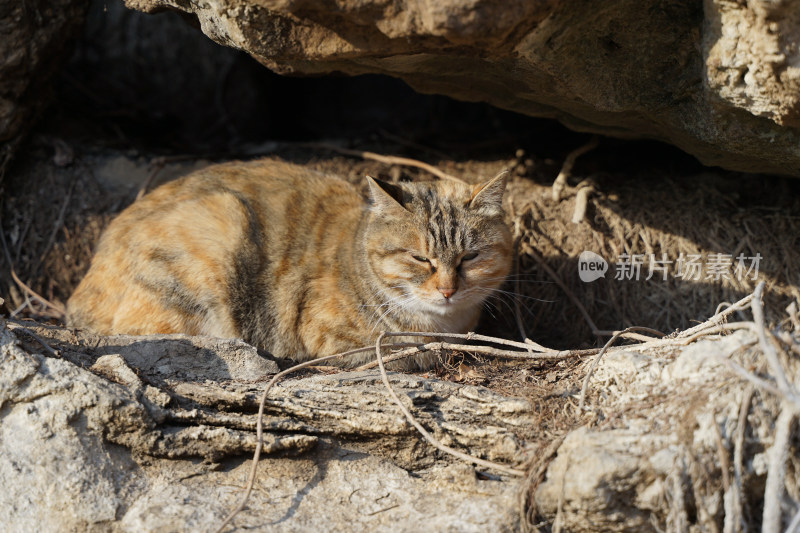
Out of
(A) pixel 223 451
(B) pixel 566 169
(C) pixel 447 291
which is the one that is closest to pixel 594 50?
(C) pixel 447 291

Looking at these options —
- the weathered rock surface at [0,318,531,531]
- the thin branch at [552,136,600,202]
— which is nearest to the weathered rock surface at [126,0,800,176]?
the thin branch at [552,136,600,202]

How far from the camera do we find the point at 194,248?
401 cm

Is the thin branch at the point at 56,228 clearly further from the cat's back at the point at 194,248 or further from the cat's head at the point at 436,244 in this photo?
the cat's head at the point at 436,244

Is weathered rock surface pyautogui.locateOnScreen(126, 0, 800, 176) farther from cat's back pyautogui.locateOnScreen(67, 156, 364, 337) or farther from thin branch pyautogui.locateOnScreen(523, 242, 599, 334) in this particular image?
thin branch pyautogui.locateOnScreen(523, 242, 599, 334)

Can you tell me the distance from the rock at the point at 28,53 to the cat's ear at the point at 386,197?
8.35ft

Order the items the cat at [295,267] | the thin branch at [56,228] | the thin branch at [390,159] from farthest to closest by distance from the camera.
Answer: the thin branch at [390,159] → the thin branch at [56,228] → the cat at [295,267]

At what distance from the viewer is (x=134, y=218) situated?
4152 mm

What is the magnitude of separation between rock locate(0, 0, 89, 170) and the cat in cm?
126

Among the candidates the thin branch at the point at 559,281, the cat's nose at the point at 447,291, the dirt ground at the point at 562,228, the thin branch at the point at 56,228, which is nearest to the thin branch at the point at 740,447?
the cat's nose at the point at 447,291

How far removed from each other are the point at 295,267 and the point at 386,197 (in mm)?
753

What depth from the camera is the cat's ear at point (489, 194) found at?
391cm

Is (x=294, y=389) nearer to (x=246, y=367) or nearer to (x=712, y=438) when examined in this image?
(x=246, y=367)

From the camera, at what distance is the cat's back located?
3.89 metres

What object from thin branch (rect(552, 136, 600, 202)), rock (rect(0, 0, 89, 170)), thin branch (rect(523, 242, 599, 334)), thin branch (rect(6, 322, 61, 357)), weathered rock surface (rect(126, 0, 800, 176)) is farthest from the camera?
thin branch (rect(552, 136, 600, 202))
